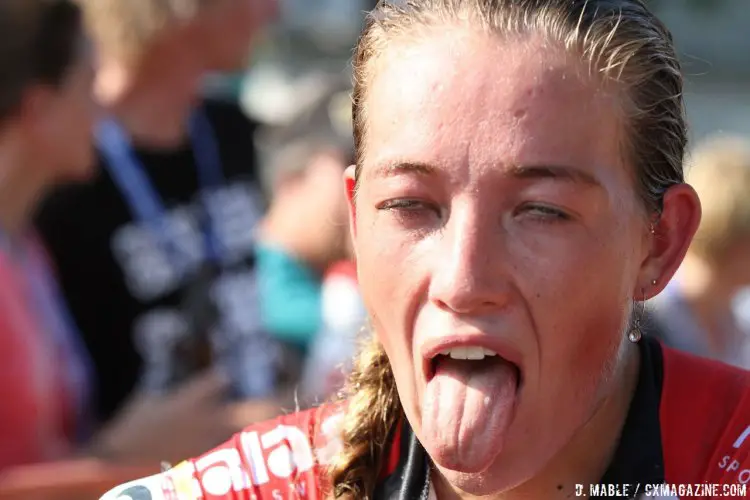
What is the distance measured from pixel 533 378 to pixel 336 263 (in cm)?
248

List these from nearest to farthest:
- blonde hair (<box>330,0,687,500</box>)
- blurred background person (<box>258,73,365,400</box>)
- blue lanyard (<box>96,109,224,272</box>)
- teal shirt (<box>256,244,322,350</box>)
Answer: blonde hair (<box>330,0,687,500</box>), blue lanyard (<box>96,109,224,272</box>), blurred background person (<box>258,73,365,400</box>), teal shirt (<box>256,244,322,350</box>)

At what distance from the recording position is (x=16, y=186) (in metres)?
3.24

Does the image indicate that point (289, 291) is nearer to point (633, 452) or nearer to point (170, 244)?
point (170, 244)

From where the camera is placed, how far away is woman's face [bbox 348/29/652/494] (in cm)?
168

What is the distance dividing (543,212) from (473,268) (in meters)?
0.14

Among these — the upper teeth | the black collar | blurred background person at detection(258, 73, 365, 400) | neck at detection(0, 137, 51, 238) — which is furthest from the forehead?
blurred background person at detection(258, 73, 365, 400)

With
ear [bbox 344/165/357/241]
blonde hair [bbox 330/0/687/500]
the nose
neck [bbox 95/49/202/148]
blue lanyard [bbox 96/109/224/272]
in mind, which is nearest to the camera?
the nose

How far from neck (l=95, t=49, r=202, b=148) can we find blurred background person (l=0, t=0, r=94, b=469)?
0.42 m

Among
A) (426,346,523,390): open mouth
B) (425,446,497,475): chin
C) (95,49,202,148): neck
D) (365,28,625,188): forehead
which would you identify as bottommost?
(425,446,497,475): chin

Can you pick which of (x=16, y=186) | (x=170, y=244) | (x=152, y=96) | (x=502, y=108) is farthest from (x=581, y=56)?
(x=152, y=96)

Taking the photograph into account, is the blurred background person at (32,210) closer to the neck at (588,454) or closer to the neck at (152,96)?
the neck at (152,96)

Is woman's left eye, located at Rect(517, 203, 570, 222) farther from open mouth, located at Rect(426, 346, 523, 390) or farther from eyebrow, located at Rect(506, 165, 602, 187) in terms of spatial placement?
open mouth, located at Rect(426, 346, 523, 390)

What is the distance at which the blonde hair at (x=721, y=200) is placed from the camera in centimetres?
414

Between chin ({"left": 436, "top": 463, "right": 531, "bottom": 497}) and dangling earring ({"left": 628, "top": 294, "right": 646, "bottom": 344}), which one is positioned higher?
dangling earring ({"left": 628, "top": 294, "right": 646, "bottom": 344})
